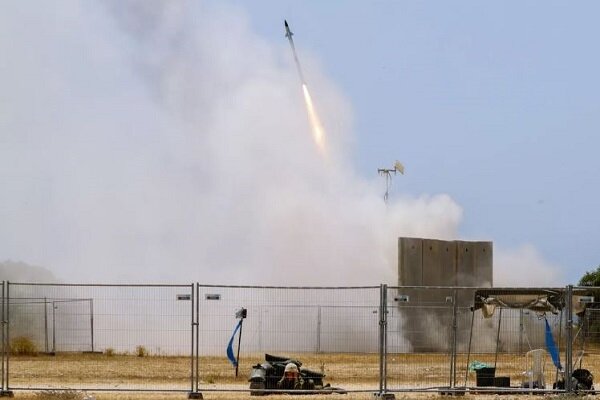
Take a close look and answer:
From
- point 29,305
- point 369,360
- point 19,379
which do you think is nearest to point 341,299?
point 369,360

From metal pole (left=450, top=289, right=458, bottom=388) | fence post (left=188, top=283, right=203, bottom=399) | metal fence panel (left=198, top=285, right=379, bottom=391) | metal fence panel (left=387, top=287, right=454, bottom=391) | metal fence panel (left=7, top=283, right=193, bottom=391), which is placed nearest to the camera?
fence post (left=188, top=283, right=203, bottom=399)

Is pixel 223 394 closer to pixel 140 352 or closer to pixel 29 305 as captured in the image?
pixel 140 352

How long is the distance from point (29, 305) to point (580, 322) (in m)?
18.9

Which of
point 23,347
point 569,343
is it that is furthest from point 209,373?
point 569,343

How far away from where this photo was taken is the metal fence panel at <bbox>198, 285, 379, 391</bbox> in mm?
28766

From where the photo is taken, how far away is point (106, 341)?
101 ft

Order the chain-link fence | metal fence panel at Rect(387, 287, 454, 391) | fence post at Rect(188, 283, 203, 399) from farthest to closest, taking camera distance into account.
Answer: metal fence panel at Rect(387, 287, 454, 391), the chain-link fence, fence post at Rect(188, 283, 203, 399)

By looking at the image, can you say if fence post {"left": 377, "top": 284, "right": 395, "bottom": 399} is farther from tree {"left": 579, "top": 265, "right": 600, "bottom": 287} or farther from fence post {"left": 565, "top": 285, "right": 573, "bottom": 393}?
tree {"left": 579, "top": 265, "right": 600, "bottom": 287}

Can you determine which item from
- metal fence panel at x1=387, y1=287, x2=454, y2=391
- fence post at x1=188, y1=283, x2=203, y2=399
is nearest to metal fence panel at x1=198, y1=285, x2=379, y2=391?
metal fence panel at x1=387, y1=287, x2=454, y2=391

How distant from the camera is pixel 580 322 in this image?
24.9 metres

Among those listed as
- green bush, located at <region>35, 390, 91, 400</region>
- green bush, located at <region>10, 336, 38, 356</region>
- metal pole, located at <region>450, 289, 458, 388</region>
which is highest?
metal pole, located at <region>450, 289, 458, 388</region>

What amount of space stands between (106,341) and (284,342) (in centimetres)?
519

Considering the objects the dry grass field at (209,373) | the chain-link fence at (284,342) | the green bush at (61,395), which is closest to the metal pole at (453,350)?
the chain-link fence at (284,342)

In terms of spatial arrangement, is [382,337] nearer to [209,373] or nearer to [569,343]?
[569,343]
